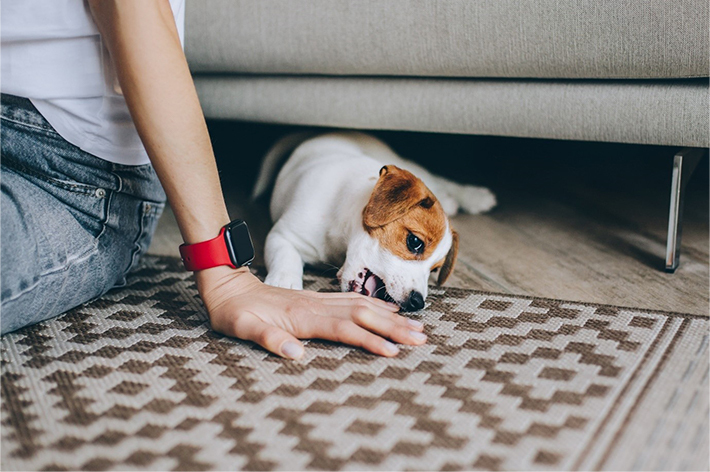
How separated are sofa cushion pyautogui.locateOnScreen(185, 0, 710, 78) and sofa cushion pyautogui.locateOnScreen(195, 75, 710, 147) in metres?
0.04

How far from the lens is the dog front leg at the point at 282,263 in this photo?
4.54 feet

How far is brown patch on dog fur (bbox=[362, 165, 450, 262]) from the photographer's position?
1.36 m

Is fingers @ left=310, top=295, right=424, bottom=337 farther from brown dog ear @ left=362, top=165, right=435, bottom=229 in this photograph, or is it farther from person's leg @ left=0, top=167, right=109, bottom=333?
person's leg @ left=0, top=167, right=109, bottom=333

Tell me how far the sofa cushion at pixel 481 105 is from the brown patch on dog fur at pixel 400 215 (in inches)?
13.7

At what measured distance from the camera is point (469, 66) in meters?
1.60

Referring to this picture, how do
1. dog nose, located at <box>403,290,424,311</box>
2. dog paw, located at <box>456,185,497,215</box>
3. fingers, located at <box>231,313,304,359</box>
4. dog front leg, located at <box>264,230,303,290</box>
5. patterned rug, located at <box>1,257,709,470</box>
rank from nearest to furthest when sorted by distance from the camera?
patterned rug, located at <box>1,257,709,470</box> → fingers, located at <box>231,313,304,359</box> → dog nose, located at <box>403,290,424,311</box> → dog front leg, located at <box>264,230,303,290</box> → dog paw, located at <box>456,185,497,215</box>

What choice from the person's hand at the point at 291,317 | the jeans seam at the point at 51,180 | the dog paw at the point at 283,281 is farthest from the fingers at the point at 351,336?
the jeans seam at the point at 51,180

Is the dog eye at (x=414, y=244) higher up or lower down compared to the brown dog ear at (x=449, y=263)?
higher up

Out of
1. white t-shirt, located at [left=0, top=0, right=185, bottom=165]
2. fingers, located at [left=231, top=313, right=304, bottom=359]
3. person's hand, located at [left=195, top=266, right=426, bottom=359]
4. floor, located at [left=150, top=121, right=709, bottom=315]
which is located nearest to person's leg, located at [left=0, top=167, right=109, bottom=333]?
white t-shirt, located at [left=0, top=0, right=185, bottom=165]

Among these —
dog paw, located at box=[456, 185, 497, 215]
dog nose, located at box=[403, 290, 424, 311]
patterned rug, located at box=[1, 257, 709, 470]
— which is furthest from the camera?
dog paw, located at box=[456, 185, 497, 215]

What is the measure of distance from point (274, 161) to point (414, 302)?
3.23 ft

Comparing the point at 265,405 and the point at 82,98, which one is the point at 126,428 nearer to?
the point at 265,405

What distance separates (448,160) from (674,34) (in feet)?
4.20

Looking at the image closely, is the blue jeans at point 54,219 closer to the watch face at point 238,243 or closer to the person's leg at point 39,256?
the person's leg at point 39,256
